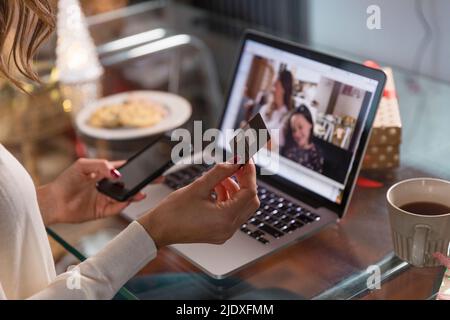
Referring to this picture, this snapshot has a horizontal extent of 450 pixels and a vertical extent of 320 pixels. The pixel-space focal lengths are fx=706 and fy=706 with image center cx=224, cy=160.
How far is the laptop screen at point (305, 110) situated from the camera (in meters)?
1.08

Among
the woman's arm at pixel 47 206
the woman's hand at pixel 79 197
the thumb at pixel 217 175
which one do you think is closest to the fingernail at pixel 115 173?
the woman's hand at pixel 79 197

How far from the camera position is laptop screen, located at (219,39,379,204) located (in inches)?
42.4

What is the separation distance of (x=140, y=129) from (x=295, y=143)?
1.28 feet

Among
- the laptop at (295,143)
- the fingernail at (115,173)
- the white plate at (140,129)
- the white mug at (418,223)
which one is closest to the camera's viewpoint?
the white mug at (418,223)

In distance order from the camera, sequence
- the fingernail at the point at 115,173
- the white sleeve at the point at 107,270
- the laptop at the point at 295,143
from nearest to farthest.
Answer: the white sleeve at the point at 107,270 < the laptop at the point at 295,143 < the fingernail at the point at 115,173

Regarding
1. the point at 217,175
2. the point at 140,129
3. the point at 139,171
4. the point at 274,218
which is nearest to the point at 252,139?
the point at 217,175

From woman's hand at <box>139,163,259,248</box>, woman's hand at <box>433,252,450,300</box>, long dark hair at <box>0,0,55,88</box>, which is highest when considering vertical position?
long dark hair at <box>0,0,55,88</box>

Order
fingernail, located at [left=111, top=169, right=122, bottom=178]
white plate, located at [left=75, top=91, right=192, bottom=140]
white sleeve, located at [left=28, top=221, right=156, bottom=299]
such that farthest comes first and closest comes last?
white plate, located at [left=75, top=91, right=192, bottom=140], fingernail, located at [left=111, top=169, right=122, bottom=178], white sleeve, located at [left=28, top=221, right=156, bottom=299]

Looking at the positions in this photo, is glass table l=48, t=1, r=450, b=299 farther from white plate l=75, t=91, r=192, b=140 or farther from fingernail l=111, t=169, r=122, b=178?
white plate l=75, t=91, r=192, b=140

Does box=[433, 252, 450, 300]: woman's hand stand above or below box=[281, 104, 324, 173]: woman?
below

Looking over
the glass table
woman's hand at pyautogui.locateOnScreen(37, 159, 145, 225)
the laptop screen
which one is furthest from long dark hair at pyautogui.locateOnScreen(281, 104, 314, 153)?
woman's hand at pyautogui.locateOnScreen(37, 159, 145, 225)

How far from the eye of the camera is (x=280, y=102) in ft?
3.88

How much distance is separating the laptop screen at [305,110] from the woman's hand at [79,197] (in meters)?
0.25

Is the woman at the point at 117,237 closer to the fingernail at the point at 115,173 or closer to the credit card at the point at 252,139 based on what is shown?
the credit card at the point at 252,139
